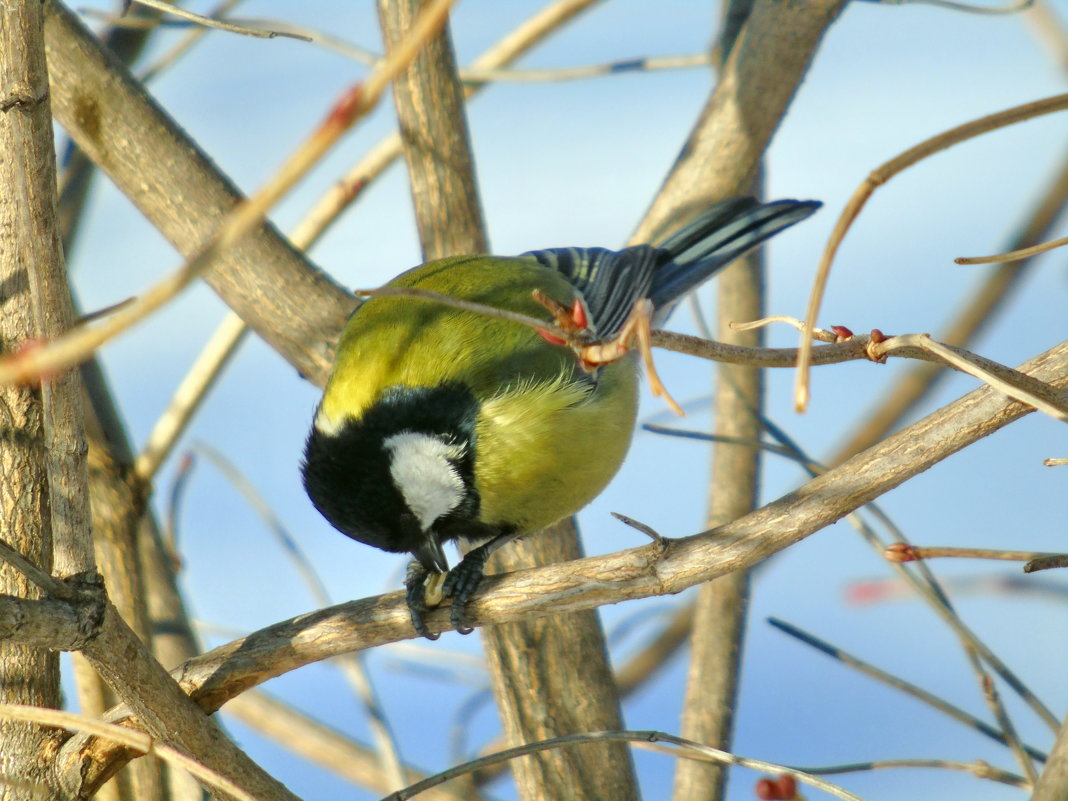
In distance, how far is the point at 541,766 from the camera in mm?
1123

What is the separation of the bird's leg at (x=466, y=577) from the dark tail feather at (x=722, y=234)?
1.40ft

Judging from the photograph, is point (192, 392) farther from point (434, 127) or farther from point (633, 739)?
point (633, 739)

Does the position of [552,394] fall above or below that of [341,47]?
below

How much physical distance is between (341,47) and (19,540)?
2.70 feet

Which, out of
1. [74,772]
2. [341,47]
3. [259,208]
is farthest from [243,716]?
[259,208]

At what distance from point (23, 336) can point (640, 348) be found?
21.7 inches

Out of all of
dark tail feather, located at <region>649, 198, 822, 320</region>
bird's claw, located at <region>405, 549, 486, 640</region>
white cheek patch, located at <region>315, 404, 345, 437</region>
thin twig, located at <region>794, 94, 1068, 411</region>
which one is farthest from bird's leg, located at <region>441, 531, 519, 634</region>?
thin twig, located at <region>794, 94, 1068, 411</region>

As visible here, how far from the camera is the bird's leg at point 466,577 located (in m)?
0.95

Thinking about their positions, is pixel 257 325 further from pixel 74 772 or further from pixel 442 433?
pixel 74 772

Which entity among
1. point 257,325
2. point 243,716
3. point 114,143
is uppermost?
point 114,143

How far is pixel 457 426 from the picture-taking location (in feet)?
3.71

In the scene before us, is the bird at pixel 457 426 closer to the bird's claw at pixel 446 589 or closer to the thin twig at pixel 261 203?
the bird's claw at pixel 446 589

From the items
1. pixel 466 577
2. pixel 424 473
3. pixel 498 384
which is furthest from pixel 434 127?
pixel 466 577

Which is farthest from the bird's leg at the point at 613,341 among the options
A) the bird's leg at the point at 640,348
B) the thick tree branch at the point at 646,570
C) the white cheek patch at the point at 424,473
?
the white cheek patch at the point at 424,473
